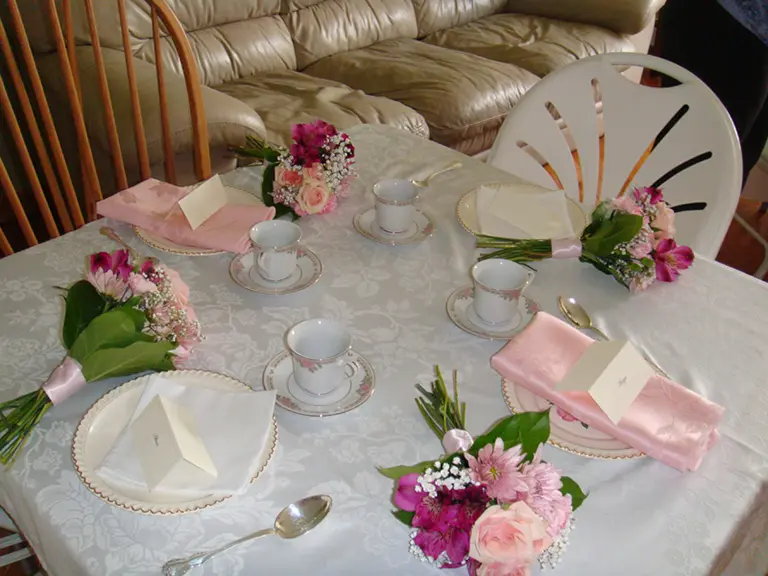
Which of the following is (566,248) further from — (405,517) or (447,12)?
(447,12)

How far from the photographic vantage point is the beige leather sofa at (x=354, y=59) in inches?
79.7

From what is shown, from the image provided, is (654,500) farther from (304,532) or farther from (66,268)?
(66,268)

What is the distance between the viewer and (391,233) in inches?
45.2

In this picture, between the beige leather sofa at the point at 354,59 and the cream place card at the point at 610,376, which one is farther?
the beige leather sofa at the point at 354,59

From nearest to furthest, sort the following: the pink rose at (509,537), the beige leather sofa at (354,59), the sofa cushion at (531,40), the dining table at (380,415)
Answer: the pink rose at (509,537)
the dining table at (380,415)
the beige leather sofa at (354,59)
the sofa cushion at (531,40)

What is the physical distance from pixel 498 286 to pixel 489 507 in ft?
1.34

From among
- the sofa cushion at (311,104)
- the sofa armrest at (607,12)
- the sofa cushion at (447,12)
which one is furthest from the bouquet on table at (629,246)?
the sofa armrest at (607,12)

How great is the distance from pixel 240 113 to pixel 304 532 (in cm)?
151

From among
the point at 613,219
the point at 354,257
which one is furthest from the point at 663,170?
the point at 354,257

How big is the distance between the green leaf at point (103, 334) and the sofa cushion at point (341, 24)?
7.82ft

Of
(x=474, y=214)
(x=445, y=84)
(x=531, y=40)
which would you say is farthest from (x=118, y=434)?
(x=531, y=40)

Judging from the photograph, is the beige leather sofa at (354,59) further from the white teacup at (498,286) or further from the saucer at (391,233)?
the white teacup at (498,286)

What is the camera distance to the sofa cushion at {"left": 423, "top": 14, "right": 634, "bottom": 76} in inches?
123

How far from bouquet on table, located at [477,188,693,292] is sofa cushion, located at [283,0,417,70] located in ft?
7.10
